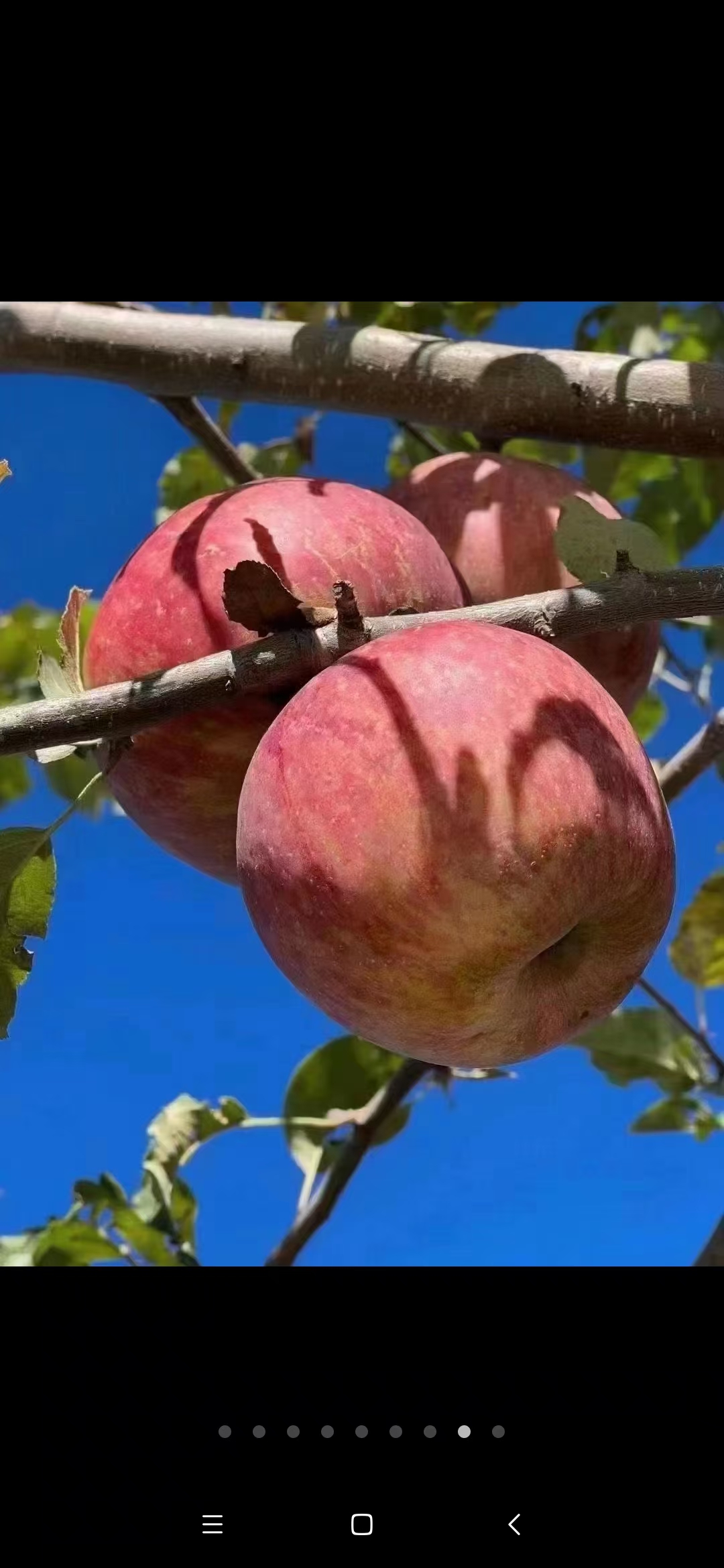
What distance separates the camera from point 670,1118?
2.02 m

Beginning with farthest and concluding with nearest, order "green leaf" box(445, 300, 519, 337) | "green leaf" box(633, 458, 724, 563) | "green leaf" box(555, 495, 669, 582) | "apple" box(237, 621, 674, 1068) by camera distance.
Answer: "green leaf" box(445, 300, 519, 337) → "green leaf" box(633, 458, 724, 563) → "green leaf" box(555, 495, 669, 582) → "apple" box(237, 621, 674, 1068)

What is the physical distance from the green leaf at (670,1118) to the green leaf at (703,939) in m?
0.20

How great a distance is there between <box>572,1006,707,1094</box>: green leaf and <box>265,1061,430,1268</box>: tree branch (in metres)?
0.43

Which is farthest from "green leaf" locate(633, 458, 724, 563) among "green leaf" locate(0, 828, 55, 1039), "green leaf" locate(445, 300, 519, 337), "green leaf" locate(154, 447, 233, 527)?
"green leaf" locate(0, 828, 55, 1039)

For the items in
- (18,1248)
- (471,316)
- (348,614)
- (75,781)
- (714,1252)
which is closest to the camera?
(348,614)

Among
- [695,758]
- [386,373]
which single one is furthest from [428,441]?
[695,758]

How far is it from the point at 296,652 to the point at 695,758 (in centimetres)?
85

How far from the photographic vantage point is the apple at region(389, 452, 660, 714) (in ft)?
4.05

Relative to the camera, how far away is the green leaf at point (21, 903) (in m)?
1.06

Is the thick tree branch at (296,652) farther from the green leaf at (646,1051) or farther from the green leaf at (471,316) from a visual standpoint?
the green leaf at (646,1051)

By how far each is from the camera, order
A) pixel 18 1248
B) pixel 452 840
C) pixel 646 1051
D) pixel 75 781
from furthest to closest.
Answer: pixel 75 781 < pixel 646 1051 < pixel 18 1248 < pixel 452 840

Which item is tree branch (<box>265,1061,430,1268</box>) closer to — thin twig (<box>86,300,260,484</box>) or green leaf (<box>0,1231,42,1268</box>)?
green leaf (<box>0,1231,42,1268</box>)

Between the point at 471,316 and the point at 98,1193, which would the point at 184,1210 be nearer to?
the point at 98,1193
